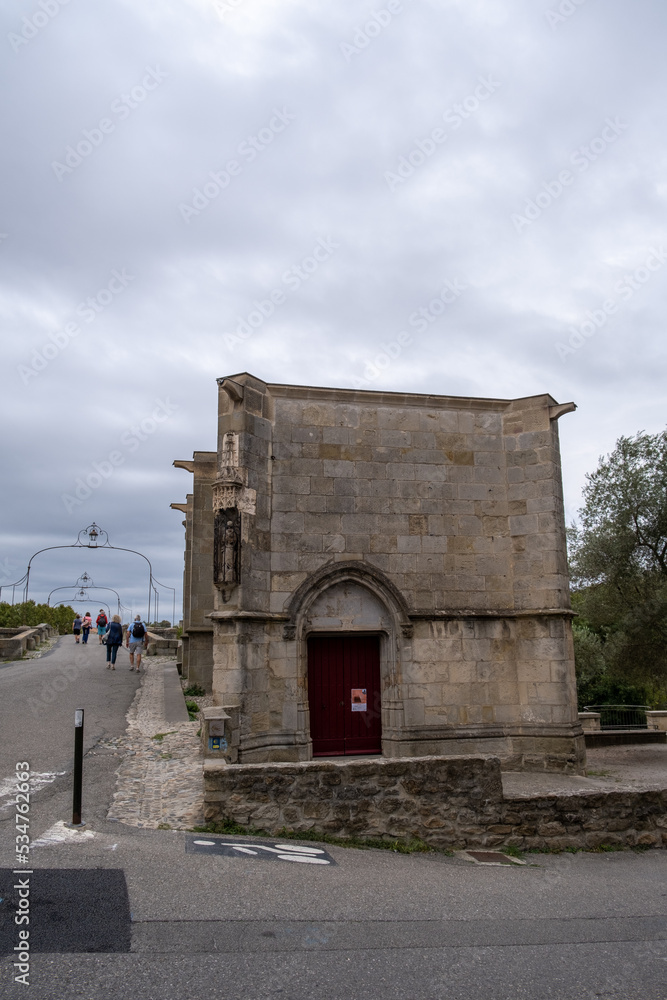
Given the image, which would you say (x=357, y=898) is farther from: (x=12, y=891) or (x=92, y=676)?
(x=92, y=676)

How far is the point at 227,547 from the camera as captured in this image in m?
10.8

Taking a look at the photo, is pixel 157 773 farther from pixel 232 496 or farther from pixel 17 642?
pixel 17 642

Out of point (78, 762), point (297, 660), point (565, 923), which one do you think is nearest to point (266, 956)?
point (565, 923)

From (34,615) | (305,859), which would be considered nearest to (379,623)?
(305,859)

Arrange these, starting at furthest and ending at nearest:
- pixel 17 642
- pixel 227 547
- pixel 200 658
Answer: pixel 17 642
pixel 200 658
pixel 227 547

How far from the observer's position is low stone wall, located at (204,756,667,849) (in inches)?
271

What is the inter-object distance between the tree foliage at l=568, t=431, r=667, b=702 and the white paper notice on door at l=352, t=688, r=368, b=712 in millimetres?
10327

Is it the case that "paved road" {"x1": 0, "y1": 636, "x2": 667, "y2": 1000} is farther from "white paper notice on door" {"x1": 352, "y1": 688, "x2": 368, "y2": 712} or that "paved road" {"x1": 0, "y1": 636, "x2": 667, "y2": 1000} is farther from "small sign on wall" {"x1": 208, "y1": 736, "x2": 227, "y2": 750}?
"white paper notice on door" {"x1": 352, "y1": 688, "x2": 368, "y2": 712}

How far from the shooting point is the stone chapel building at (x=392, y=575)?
36.4ft

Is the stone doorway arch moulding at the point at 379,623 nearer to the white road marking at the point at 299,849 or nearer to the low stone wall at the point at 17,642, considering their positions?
the white road marking at the point at 299,849

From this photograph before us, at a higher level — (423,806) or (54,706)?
(54,706)

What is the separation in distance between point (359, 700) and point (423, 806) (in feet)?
14.9

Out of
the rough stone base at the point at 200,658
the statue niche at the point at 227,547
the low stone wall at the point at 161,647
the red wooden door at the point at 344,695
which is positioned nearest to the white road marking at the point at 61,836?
the statue niche at the point at 227,547

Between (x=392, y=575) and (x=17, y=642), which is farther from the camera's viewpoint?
(x=17, y=642)
